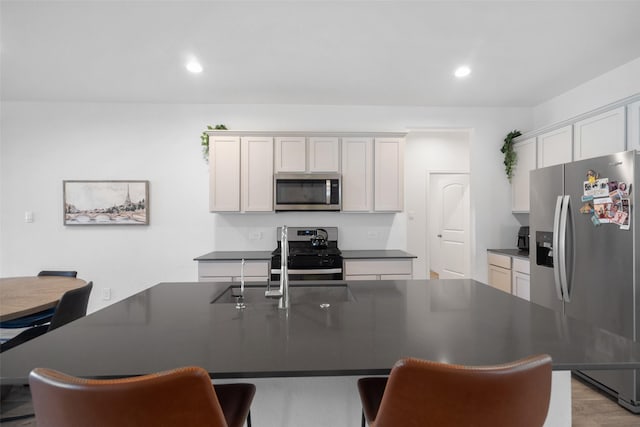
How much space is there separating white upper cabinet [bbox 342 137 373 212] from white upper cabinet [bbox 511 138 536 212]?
1810mm

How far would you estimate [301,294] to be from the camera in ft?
5.40

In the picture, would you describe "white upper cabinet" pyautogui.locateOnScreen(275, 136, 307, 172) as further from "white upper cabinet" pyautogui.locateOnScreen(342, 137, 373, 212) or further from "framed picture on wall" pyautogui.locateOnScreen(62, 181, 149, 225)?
"framed picture on wall" pyautogui.locateOnScreen(62, 181, 149, 225)

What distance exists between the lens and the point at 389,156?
3555 millimetres

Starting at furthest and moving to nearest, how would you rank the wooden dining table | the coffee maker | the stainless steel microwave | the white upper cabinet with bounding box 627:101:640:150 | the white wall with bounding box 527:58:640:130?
the coffee maker
the stainless steel microwave
the white wall with bounding box 527:58:640:130
the white upper cabinet with bounding box 627:101:640:150
the wooden dining table

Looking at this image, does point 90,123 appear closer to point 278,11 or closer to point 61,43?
point 61,43

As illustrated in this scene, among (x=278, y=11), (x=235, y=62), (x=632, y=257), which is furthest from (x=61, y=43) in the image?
(x=632, y=257)

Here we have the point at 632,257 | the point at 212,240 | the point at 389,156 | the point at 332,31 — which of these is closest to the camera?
the point at 632,257

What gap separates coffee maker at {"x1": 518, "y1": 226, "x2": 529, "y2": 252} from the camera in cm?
358

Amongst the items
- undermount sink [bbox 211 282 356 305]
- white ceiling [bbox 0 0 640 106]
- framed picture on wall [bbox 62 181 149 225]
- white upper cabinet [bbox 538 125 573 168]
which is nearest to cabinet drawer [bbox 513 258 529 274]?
white upper cabinet [bbox 538 125 573 168]

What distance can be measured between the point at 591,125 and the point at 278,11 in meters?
2.83

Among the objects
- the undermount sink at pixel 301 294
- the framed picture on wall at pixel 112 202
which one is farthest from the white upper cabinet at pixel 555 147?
the framed picture on wall at pixel 112 202

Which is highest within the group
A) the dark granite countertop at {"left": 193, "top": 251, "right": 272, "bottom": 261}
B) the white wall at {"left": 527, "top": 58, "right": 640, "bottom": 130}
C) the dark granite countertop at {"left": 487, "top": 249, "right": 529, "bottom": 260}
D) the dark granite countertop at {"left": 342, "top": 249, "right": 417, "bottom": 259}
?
the white wall at {"left": 527, "top": 58, "right": 640, "bottom": 130}

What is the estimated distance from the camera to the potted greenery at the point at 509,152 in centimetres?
379

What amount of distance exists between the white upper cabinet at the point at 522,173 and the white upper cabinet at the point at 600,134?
23.6 inches
